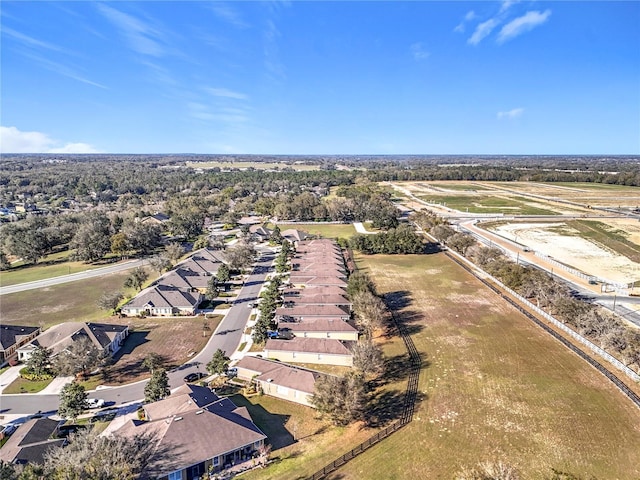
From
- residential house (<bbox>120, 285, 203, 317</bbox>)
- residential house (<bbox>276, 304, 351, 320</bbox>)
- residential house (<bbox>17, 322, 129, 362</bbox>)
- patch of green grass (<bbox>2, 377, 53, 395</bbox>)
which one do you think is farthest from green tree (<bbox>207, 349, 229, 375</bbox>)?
residential house (<bbox>120, 285, 203, 317</bbox>)

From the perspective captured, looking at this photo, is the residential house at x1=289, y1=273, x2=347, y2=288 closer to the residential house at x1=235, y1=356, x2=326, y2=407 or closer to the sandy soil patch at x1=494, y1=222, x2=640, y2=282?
the residential house at x1=235, y1=356, x2=326, y2=407

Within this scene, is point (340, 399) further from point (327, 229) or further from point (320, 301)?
point (327, 229)

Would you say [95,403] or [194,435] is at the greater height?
[194,435]

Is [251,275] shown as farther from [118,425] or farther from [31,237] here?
[31,237]

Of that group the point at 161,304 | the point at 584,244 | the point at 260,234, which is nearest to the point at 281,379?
the point at 161,304

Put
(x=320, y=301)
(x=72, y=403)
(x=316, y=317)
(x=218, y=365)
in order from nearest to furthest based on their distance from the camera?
(x=72, y=403) < (x=218, y=365) < (x=316, y=317) < (x=320, y=301)

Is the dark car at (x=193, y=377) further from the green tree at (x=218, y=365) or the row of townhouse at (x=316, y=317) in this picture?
the row of townhouse at (x=316, y=317)
